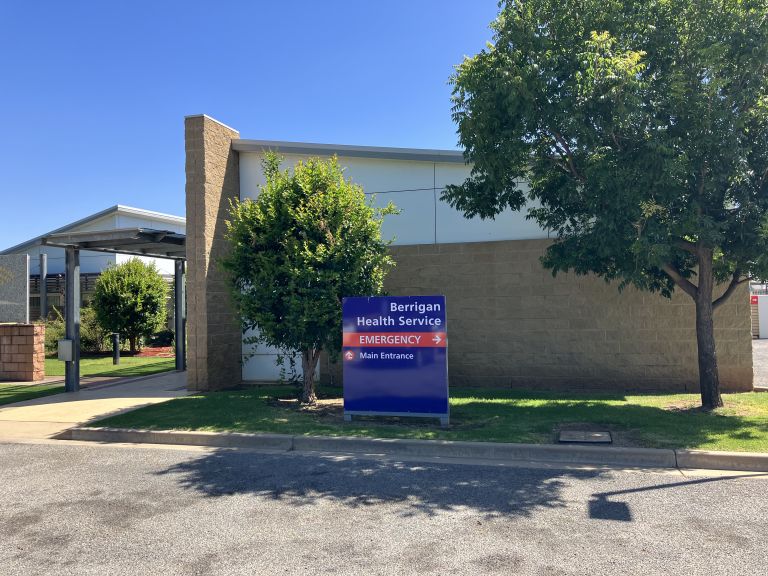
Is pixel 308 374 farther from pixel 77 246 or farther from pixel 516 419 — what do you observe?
pixel 77 246

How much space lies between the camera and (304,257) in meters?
9.88

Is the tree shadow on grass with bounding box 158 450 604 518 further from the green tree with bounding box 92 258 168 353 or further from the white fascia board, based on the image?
the green tree with bounding box 92 258 168 353

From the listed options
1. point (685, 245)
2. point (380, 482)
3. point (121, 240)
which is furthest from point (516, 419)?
point (121, 240)

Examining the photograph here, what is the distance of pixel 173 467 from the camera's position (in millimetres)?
7227

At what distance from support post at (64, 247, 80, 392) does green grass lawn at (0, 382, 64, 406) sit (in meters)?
0.46

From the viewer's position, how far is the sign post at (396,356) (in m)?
9.09

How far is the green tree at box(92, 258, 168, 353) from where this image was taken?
74.1 feet

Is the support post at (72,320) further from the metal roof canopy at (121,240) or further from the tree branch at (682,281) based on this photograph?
the tree branch at (682,281)

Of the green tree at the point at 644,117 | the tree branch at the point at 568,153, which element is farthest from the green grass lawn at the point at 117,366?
the tree branch at the point at 568,153

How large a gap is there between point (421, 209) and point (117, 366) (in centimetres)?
1204

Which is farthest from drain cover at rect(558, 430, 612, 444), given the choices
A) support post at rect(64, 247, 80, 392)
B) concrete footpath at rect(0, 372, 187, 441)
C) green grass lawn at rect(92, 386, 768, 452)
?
support post at rect(64, 247, 80, 392)

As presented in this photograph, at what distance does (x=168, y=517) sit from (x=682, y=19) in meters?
9.32

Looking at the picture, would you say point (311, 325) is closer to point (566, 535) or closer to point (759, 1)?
point (566, 535)

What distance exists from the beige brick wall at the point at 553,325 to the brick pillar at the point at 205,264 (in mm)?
4038
